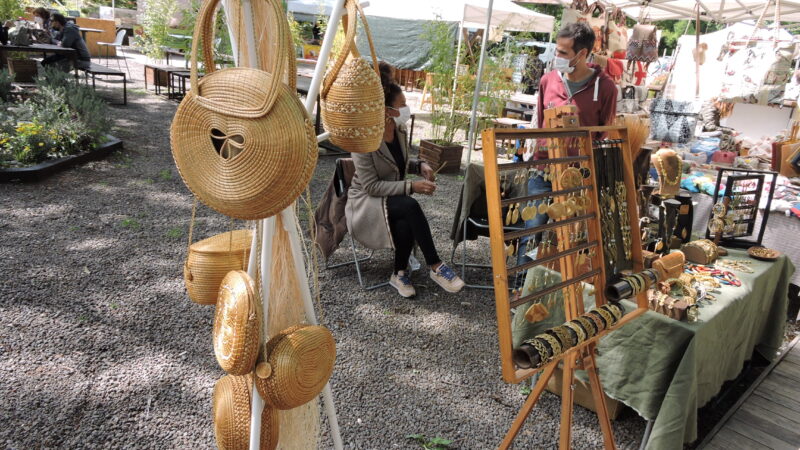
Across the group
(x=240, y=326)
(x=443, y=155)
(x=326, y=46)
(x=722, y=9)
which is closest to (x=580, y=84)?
(x=326, y=46)

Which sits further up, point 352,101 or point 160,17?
point 160,17

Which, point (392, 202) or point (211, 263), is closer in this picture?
point (211, 263)

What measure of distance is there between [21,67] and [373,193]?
8413 mm

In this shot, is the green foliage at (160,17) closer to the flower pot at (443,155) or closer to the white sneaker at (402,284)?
the flower pot at (443,155)

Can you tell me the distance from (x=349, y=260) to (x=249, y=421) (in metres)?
2.50

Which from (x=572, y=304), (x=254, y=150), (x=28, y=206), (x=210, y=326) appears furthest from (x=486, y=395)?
(x=28, y=206)

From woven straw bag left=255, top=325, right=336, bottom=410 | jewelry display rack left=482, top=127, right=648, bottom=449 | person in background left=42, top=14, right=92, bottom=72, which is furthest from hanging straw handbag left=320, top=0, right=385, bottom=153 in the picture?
person in background left=42, top=14, right=92, bottom=72

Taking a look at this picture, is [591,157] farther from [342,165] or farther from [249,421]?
[342,165]

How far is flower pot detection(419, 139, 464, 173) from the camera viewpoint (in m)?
6.88

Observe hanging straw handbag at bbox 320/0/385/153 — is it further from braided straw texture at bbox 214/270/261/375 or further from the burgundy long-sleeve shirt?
the burgundy long-sleeve shirt

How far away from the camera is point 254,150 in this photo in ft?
3.47

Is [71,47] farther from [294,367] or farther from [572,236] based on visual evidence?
[572,236]

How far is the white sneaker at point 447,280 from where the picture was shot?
341cm

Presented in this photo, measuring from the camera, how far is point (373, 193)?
127 inches
